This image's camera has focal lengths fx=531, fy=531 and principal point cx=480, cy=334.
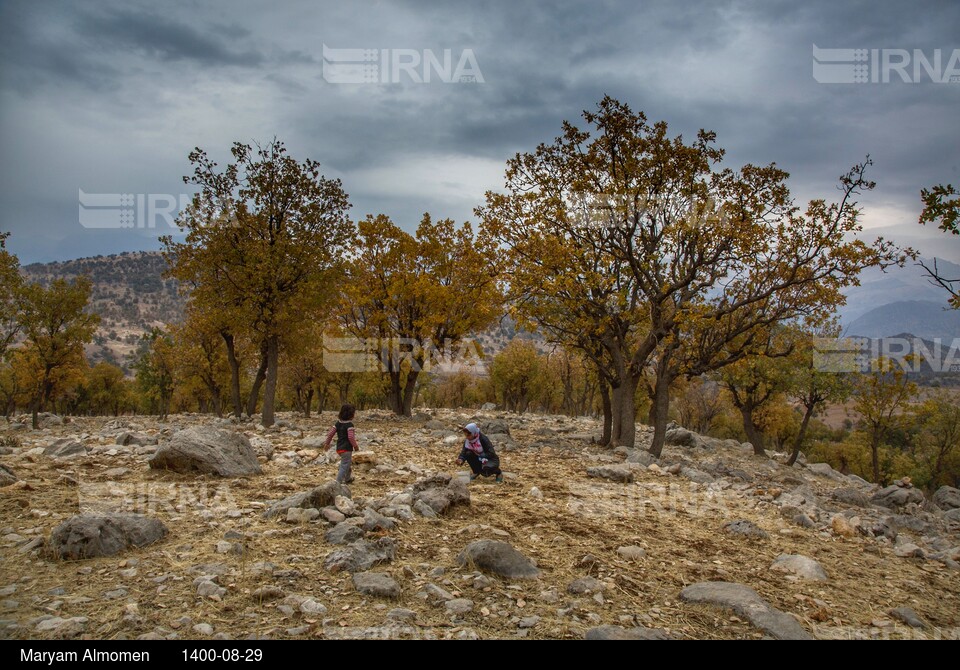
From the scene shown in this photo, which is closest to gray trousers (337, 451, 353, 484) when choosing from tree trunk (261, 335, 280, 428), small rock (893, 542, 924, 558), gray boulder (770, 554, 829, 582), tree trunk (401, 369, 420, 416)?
gray boulder (770, 554, 829, 582)

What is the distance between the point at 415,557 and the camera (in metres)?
7.30

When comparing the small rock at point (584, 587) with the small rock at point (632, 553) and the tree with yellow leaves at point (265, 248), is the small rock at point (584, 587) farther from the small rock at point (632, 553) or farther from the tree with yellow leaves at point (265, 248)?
the tree with yellow leaves at point (265, 248)

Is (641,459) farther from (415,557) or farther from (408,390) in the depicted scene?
(408,390)

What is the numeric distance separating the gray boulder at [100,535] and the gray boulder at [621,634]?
5.87m

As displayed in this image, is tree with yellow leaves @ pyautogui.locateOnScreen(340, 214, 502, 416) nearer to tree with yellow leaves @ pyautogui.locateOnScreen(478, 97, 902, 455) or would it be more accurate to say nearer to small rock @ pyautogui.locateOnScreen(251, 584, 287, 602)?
tree with yellow leaves @ pyautogui.locateOnScreen(478, 97, 902, 455)

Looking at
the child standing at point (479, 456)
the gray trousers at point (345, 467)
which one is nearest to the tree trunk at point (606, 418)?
the child standing at point (479, 456)

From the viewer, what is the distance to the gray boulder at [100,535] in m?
6.52

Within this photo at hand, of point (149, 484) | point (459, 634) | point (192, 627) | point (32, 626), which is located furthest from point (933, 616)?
point (149, 484)

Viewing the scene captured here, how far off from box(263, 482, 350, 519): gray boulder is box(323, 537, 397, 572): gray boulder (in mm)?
1932

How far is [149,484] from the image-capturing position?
33.5 ft

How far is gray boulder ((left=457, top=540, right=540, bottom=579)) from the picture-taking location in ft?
22.5

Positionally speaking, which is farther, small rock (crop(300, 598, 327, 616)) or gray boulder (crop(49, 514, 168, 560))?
gray boulder (crop(49, 514, 168, 560))
